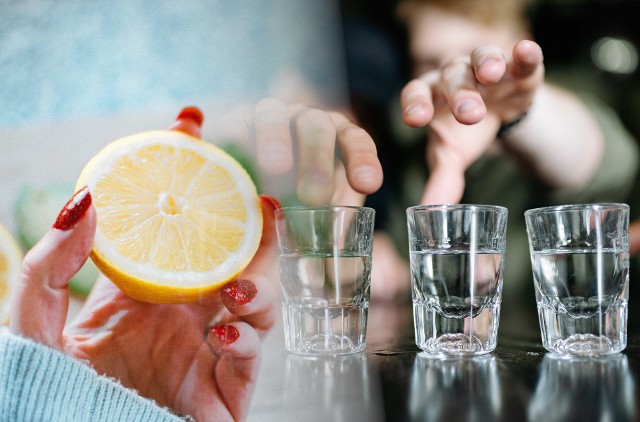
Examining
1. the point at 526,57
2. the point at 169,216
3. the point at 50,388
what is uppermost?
the point at 526,57

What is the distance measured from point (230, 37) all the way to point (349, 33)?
226 mm

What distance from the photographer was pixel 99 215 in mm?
493

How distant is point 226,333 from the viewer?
0.54 metres

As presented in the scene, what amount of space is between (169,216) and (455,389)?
27 cm

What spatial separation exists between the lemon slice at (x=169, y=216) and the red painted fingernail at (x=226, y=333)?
0.11 ft

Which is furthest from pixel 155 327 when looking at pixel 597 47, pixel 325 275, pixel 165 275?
pixel 597 47

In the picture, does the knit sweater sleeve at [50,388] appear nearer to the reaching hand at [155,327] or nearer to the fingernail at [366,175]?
the reaching hand at [155,327]

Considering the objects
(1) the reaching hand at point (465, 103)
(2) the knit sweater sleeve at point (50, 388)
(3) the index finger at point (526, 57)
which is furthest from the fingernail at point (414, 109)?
(2) the knit sweater sleeve at point (50, 388)

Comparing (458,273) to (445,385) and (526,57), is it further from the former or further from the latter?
(526,57)

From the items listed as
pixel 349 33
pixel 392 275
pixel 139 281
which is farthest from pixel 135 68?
pixel 392 275

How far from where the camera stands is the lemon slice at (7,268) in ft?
1.65

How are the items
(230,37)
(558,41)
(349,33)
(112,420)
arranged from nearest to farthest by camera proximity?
(112,420) → (230,37) → (349,33) → (558,41)

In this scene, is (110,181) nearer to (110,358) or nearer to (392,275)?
(110,358)

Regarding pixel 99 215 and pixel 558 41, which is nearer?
pixel 99 215
